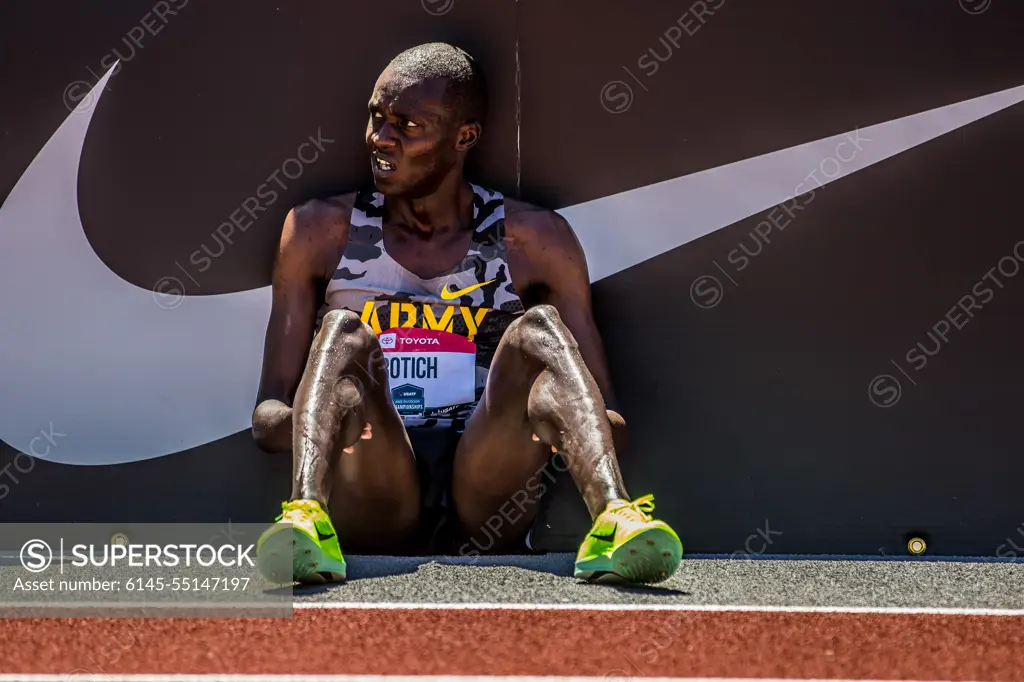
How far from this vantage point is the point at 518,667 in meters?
1.91

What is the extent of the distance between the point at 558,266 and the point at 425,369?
490mm

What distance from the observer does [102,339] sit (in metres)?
3.40

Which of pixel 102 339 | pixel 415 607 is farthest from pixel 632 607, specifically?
pixel 102 339

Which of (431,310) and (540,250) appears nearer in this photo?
(431,310)

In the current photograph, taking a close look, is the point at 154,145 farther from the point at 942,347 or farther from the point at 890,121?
the point at 942,347

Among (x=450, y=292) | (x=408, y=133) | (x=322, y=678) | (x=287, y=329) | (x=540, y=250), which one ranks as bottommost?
(x=322, y=678)

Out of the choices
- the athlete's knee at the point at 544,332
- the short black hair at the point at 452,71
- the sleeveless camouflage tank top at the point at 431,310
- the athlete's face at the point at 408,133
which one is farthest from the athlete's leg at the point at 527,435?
the short black hair at the point at 452,71

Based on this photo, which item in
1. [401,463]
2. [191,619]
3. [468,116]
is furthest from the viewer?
[468,116]

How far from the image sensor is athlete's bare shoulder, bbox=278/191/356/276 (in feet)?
10.5

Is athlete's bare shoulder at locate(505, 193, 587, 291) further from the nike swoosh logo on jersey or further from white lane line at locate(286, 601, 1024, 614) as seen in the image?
white lane line at locate(286, 601, 1024, 614)

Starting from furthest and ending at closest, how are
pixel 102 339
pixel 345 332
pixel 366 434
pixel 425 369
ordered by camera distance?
pixel 102 339 < pixel 425 369 < pixel 366 434 < pixel 345 332

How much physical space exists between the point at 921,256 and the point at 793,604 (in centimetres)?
166

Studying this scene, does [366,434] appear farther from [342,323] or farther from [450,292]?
[450,292]

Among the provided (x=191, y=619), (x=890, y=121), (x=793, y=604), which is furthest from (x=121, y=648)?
(x=890, y=121)
